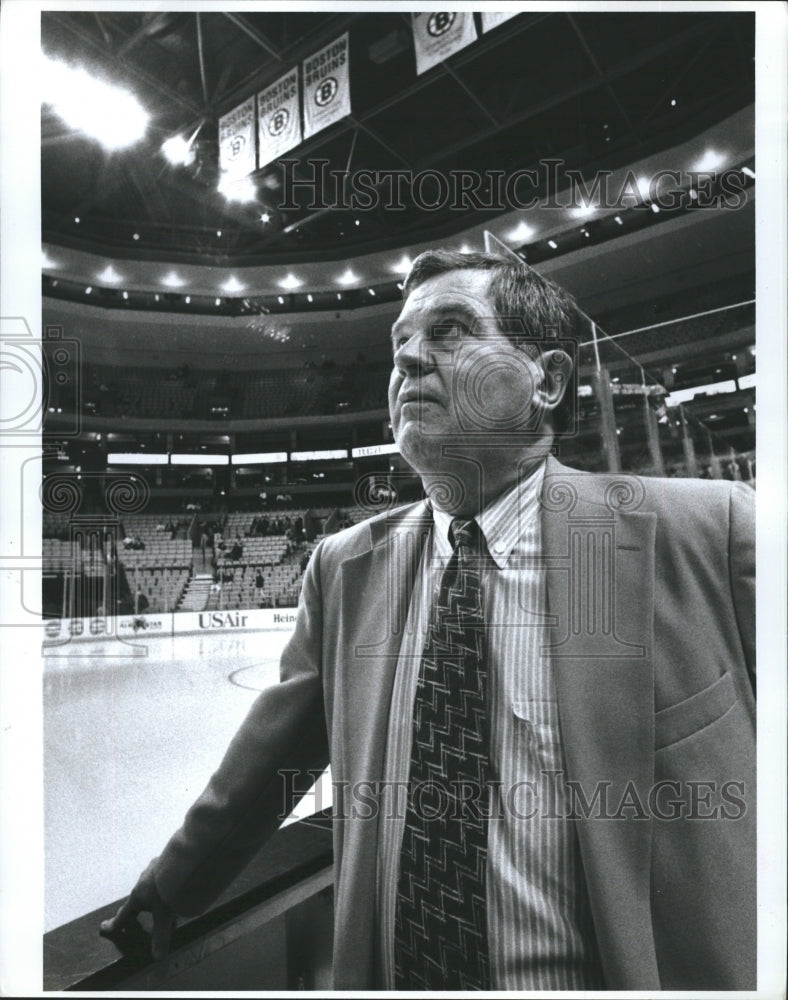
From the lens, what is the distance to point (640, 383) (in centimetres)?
131

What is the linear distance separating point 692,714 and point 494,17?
55.6 inches

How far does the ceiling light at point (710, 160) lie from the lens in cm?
128

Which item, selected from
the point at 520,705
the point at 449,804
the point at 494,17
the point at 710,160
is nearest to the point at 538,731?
the point at 520,705

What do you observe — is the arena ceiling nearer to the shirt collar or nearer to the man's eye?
the man's eye

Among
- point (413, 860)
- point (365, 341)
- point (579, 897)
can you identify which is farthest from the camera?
point (365, 341)

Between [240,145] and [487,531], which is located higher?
[240,145]

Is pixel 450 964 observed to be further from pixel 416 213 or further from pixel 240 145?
pixel 240 145

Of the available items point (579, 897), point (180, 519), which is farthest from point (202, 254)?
point (579, 897)

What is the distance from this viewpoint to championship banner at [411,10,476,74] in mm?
1282

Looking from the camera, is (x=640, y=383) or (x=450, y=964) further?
(x=640, y=383)

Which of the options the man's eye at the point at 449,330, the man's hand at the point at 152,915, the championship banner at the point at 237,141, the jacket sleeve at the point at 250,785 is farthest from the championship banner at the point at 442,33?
the man's hand at the point at 152,915

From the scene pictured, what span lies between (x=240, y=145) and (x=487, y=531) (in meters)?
0.98

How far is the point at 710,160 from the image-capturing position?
1283 millimetres

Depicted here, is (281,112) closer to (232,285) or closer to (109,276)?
(232,285)
